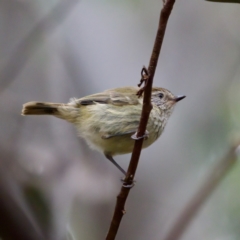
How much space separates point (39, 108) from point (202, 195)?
0.93 meters

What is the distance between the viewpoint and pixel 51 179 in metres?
2.26

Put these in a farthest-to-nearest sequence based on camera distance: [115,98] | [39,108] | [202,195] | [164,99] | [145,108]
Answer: [164,99]
[115,98]
[39,108]
[202,195]
[145,108]

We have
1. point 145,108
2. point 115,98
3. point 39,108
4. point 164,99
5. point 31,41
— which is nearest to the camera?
point 145,108

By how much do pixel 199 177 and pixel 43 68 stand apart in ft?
5.06

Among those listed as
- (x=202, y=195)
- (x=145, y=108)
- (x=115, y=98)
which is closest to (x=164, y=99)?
(x=115, y=98)

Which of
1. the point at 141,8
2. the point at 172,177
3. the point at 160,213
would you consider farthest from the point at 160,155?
the point at 141,8

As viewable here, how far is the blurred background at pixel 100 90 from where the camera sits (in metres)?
2.23

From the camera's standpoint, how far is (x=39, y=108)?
2.25 m

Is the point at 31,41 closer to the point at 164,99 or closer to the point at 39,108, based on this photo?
the point at 39,108

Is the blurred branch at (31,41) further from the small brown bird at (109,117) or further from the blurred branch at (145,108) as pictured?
the blurred branch at (145,108)

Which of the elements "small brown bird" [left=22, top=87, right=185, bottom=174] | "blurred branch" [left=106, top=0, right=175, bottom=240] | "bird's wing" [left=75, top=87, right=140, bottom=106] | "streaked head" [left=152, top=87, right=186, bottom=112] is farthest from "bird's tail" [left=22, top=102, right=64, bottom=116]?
"blurred branch" [left=106, top=0, right=175, bottom=240]

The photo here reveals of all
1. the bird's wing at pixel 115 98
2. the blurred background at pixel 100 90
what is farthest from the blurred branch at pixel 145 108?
the bird's wing at pixel 115 98

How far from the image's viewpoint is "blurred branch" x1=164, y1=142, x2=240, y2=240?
1.81 meters

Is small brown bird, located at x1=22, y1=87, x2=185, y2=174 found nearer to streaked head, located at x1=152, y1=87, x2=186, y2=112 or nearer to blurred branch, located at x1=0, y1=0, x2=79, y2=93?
streaked head, located at x1=152, y1=87, x2=186, y2=112
